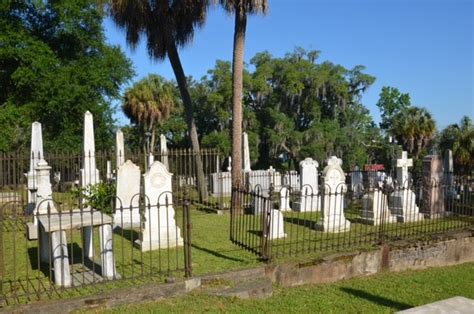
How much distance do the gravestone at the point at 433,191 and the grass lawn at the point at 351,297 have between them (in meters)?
4.04

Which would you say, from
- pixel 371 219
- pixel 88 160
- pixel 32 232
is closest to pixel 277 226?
pixel 371 219

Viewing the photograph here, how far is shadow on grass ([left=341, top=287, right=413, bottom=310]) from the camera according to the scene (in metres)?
6.52

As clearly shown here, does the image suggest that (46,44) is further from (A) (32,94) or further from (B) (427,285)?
(B) (427,285)

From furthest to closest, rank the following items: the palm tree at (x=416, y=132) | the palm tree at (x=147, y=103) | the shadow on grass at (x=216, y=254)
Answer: the palm tree at (x=147, y=103) → the palm tree at (x=416, y=132) → the shadow on grass at (x=216, y=254)

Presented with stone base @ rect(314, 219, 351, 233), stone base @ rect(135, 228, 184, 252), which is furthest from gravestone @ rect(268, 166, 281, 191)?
stone base @ rect(135, 228, 184, 252)

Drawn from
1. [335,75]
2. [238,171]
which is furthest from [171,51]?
[335,75]

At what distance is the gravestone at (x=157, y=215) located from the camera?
8.98 m

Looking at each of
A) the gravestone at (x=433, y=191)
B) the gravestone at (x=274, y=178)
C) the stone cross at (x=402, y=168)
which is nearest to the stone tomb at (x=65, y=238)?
the gravestone at (x=433, y=191)

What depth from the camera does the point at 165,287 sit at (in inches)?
250

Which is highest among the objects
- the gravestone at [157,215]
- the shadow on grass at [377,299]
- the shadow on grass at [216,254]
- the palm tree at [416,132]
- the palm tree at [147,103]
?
the palm tree at [147,103]

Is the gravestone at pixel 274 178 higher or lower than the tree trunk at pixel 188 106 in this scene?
lower

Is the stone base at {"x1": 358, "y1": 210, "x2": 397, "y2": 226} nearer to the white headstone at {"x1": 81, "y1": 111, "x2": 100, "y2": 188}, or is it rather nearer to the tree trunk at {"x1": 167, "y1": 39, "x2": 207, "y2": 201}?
the tree trunk at {"x1": 167, "y1": 39, "x2": 207, "y2": 201}

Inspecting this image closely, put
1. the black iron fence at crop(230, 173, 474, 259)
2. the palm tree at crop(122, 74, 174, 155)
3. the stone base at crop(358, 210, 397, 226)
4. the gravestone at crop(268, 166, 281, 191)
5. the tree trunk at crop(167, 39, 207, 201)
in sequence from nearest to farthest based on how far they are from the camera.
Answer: the black iron fence at crop(230, 173, 474, 259), the stone base at crop(358, 210, 397, 226), the tree trunk at crop(167, 39, 207, 201), the gravestone at crop(268, 166, 281, 191), the palm tree at crop(122, 74, 174, 155)

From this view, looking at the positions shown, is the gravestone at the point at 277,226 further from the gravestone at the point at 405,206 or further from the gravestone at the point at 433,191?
the gravestone at the point at 433,191
